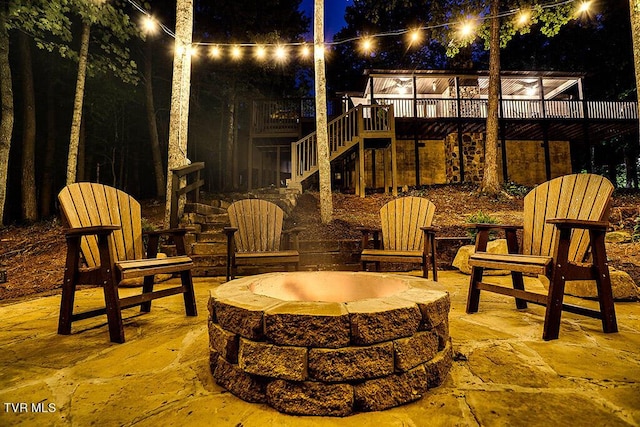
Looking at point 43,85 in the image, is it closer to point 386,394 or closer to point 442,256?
point 442,256

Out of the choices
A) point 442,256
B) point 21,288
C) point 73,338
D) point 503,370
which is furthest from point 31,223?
point 503,370

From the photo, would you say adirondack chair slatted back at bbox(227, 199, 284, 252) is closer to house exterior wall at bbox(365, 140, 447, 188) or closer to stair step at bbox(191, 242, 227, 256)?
stair step at bbox(191, 242, 227, 256)

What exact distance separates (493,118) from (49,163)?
1388cm

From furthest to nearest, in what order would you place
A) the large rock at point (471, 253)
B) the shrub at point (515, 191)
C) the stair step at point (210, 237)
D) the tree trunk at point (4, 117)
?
the shrub at point (515, 191) → the tree trunk at point (4, 117) → the stair step at point (210, 237) → the large rock at point (471, 253)

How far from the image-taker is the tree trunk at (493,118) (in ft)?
30.1

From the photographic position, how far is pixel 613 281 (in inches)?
114

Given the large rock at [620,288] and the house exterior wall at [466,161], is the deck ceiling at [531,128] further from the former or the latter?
the large rock at [620,288]

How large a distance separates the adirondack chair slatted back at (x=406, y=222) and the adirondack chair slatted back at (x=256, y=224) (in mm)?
1404

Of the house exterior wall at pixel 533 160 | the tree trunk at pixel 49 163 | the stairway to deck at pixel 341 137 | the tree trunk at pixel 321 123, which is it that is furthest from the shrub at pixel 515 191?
the tree trunk at pixel 49 163

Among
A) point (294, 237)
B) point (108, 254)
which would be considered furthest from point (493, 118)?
point (108, 254)

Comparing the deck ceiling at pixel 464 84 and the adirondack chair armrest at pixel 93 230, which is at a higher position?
the deck ceiling at pixel 464 84

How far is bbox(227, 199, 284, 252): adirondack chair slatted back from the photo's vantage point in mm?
3916

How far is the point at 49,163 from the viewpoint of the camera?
31.6 ft

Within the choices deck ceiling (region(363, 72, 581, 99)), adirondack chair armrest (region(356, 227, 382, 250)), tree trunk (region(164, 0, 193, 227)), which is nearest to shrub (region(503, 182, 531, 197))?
deck ceiling (region(363, 72, 581, 99))
